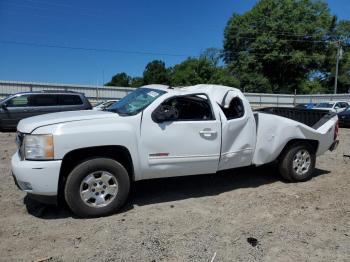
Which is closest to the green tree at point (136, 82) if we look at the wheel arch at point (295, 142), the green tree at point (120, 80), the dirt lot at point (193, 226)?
the green tree at point (120, 80)

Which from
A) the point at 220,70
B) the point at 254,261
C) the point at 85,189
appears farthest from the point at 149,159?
the point at 220,70

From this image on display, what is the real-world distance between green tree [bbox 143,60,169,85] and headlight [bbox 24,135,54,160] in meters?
67.8

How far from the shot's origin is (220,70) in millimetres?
55125

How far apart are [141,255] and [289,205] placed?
261 centimetres

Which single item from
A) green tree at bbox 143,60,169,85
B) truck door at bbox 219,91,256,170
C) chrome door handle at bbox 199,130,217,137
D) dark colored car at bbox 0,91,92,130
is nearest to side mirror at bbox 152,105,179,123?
chrome door handle at bbox 199,130,217,137

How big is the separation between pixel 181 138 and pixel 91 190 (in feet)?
4.75

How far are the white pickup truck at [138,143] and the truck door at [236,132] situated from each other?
16mm

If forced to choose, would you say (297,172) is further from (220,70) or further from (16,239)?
(220,70)

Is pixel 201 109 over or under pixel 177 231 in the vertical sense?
over

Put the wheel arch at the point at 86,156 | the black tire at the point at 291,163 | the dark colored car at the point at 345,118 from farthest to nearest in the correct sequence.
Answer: the dark colored car at the point at 345,118 → the black tire at the point at 291,163 → the wheel arch at the point at 86,156

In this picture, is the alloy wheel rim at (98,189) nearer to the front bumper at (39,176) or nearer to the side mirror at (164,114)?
the front bumper at (39,176)

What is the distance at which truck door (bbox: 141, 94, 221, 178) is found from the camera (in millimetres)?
4926

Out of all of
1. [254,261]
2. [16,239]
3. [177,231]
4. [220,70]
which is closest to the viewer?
[254,261]

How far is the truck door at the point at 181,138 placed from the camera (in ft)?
16.2
